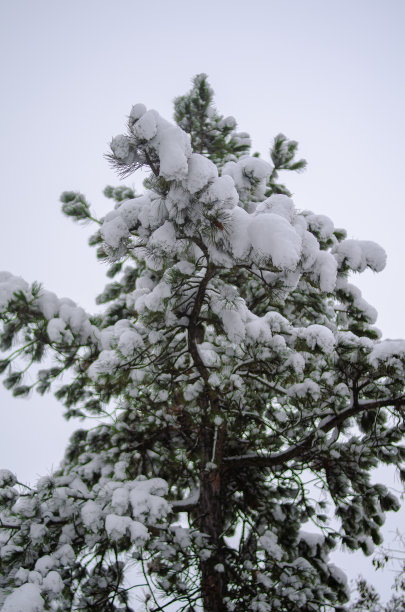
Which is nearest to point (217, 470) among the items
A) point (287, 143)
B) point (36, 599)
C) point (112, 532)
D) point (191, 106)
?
point (112, 532)

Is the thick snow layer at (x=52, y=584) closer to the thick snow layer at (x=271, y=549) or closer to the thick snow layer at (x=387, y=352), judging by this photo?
the thick snow layer at (x=271, y=549)

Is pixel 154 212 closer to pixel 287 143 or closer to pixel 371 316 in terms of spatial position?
pixel 371 316

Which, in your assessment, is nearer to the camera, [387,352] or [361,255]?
[387,352]

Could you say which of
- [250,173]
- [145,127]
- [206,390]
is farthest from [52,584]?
[250,173]

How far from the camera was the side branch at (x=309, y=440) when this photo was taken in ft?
11.8

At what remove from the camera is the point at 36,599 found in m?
2.56

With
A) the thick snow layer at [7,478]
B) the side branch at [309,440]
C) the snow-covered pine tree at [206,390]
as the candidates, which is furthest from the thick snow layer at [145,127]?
the thick snow layer at [7,478]

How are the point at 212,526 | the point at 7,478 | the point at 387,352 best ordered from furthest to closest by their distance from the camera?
1. the point at 212,526
2. the point at 7,478
3. the point at 387,352

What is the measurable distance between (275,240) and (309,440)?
2688 millimetres

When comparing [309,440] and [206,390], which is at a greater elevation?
[206,390]

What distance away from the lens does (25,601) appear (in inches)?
99.1

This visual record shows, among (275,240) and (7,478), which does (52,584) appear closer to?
(7,478)

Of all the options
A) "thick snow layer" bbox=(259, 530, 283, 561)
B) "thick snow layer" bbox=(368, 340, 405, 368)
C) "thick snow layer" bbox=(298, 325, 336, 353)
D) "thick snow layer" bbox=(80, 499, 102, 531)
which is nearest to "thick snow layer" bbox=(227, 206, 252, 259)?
"thick snow layer" bbox=(298, 325, 336, 353)

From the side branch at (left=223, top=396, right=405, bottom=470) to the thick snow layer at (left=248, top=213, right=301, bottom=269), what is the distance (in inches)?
81.4
